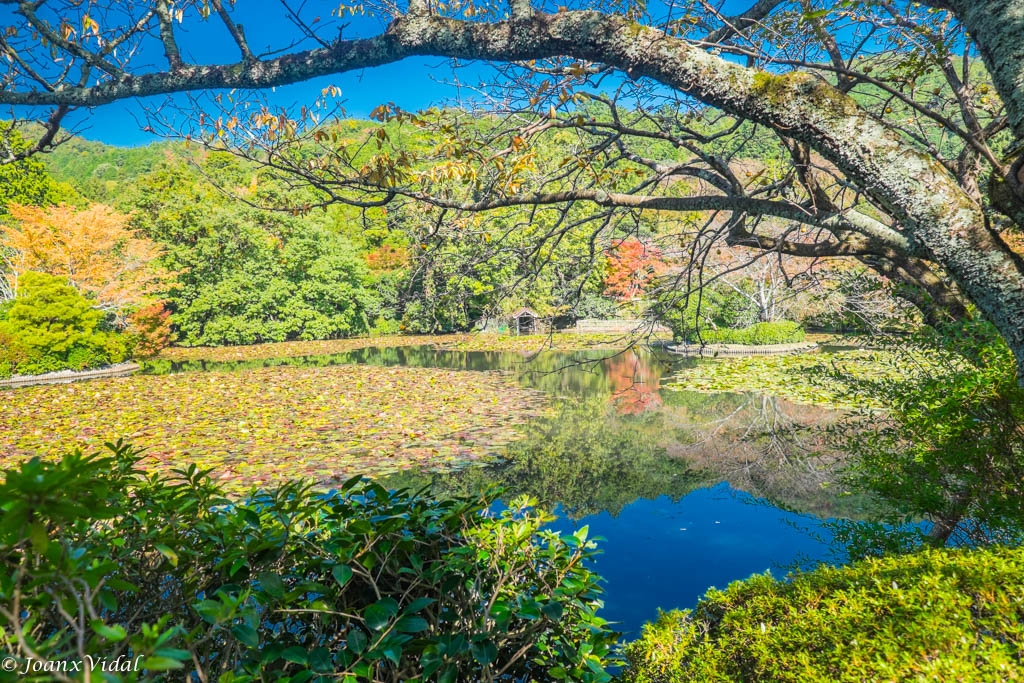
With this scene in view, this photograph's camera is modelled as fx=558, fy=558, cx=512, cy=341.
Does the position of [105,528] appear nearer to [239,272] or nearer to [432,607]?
[432,607]

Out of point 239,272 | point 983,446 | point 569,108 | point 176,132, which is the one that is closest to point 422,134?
point 569,108

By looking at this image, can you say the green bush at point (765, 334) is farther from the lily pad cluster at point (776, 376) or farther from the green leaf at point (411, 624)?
the green leaf at point (411, 624)

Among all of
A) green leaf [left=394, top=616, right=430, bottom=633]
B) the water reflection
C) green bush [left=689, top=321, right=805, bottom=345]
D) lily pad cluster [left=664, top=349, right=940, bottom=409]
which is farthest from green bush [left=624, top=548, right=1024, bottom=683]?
green bush [left=689, top=321, right=805, bottom=345]

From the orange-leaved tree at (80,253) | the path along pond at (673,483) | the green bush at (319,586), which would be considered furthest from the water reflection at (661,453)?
the orange-leaved tree at (80,253)

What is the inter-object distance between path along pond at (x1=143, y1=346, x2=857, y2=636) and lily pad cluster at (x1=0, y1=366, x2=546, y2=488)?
23.1 inches

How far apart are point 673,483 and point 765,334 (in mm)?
10210

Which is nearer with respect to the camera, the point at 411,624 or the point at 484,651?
the point at 411,624

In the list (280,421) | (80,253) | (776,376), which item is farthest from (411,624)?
(80,253)

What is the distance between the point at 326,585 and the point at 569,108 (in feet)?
7.32

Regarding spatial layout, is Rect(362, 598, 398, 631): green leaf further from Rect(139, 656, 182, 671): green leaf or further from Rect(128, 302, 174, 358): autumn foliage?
Rect(128, 302, 174, 358): autumn foliage

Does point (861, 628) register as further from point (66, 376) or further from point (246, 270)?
point (246, 270)

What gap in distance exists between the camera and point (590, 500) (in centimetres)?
500

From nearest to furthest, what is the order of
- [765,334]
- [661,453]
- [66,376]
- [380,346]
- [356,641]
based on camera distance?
1. [356,641]
2. [661,453]
3. [66,376]
4. [765,334]
5. [380,346]

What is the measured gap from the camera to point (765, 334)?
14.3m
